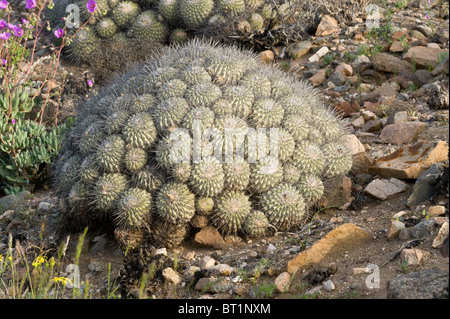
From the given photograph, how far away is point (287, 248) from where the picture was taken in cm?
401

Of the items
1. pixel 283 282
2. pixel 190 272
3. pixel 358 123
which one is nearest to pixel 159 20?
pixel 358 123

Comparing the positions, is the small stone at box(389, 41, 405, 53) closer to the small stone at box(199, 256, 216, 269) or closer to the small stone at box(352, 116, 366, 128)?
the small stone at box(352, 116, 366, 128)

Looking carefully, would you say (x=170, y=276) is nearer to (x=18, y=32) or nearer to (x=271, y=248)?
(x=271, y=248)

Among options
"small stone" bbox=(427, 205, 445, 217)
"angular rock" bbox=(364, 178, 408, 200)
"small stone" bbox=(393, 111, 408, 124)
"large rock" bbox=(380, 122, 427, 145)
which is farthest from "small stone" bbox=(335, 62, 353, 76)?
"small stone" bbox=(427, 205, 445, 217)

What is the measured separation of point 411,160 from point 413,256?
145 centimetres

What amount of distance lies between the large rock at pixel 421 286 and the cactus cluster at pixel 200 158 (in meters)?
1.37

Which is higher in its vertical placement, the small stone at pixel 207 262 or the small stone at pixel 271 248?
the small stone at pixel 207 262

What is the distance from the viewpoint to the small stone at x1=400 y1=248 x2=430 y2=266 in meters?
3.23

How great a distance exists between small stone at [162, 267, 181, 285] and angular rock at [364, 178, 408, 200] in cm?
168

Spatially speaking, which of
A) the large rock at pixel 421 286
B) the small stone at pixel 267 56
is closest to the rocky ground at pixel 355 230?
the large rock at pixel 421 286

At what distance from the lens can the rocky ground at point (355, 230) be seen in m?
3.33

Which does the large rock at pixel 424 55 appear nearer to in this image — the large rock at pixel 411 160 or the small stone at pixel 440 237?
the large rock at pixel 411 160

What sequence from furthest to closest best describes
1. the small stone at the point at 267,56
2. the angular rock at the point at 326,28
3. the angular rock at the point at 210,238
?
the angular rock at the point at 326,28 < the small stone at the point at 267,56 < the angular rock at the point at 210,238
